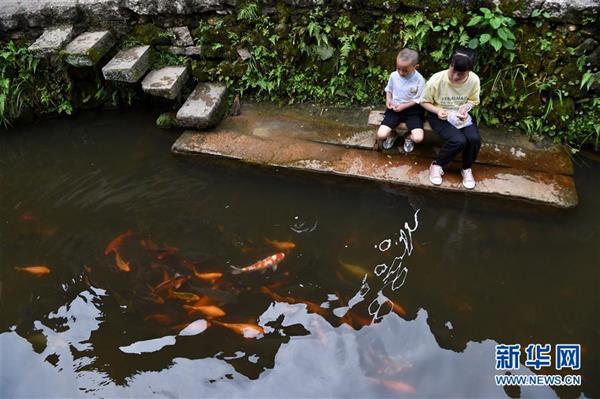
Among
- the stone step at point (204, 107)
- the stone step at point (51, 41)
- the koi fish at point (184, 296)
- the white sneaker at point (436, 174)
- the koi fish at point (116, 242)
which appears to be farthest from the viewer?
the stone step at point (51, 41)

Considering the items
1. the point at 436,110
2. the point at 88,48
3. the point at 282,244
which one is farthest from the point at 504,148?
the point at 88,48

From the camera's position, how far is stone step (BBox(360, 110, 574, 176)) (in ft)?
17.8

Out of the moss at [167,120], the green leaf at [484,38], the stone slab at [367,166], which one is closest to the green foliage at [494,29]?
the green leaf at [484,38]

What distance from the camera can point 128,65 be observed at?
6.16m

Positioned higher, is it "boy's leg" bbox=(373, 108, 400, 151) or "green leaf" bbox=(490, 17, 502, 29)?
"green leaf" bbox=(490, 17, 502, 29)

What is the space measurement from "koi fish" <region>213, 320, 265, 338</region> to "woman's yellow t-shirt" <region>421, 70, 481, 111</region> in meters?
3.04

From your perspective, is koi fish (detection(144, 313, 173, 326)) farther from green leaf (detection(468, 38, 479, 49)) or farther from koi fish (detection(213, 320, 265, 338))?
green leaf (detection(468, 38, 479, 49))

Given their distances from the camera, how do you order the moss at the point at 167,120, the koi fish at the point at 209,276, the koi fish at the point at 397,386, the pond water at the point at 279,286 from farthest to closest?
the moss at the point at 167,120 < the koi fish at the point at 209,276 < the pond water at the point at 279,286 < the koi fish at the point at 397,386

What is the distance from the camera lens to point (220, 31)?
6406 mm

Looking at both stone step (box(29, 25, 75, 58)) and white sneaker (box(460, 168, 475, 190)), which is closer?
white sneaker (box(460, 168, 475, 190))

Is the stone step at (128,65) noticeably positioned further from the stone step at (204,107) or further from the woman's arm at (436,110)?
the woman's arm at (436,110)

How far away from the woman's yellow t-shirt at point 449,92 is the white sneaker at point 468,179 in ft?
2.30

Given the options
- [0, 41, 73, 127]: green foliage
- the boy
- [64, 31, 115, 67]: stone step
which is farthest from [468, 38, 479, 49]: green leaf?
[0, 41, 73, 127]: green foliage

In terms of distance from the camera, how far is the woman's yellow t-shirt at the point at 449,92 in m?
5.09
